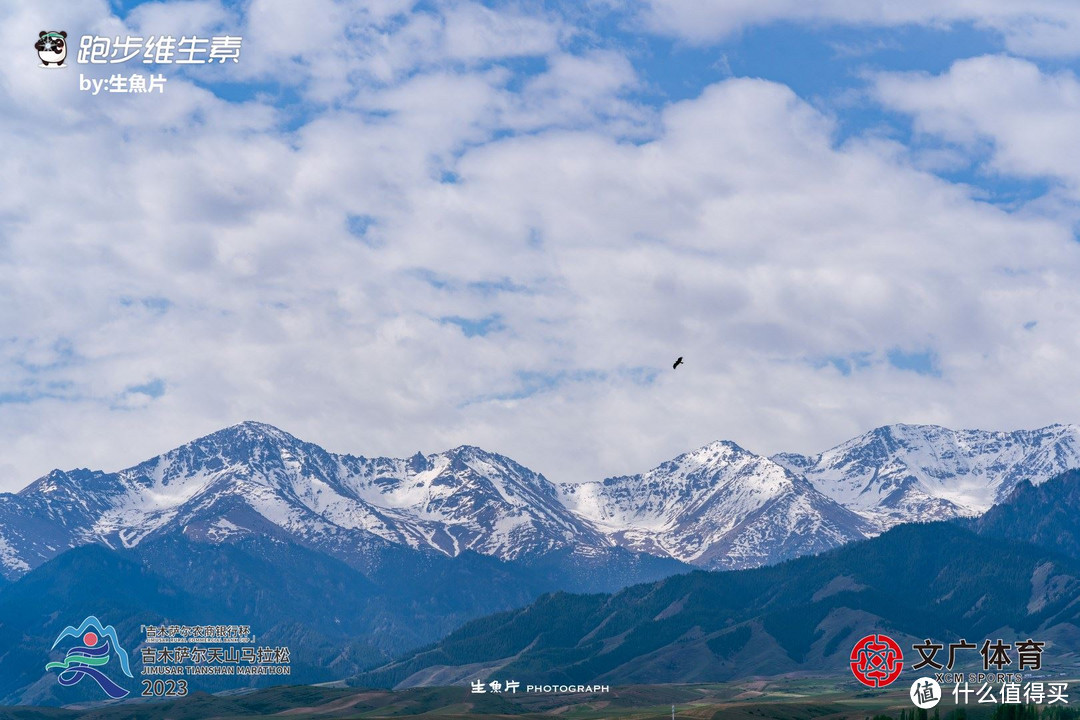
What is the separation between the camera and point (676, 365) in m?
198

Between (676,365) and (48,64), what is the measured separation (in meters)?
91.2

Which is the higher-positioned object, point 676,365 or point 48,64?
point 48,64

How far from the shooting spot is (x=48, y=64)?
18625 cm
